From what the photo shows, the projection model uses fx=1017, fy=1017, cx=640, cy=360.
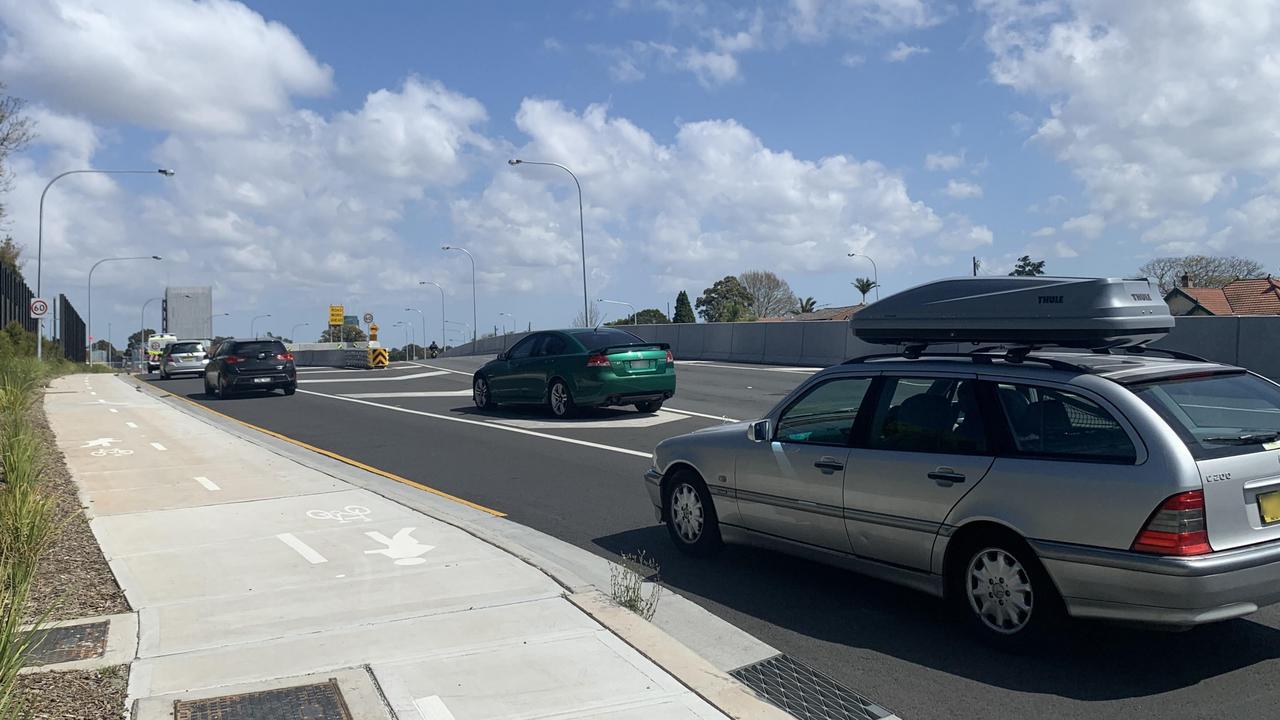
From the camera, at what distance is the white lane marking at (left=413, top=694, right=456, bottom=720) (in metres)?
4.39

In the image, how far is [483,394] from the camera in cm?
1980

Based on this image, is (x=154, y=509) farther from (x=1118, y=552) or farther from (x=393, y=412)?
(x=393, y=412)

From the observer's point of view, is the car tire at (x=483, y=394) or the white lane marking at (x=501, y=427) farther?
the car tire at (x=483, y=394)

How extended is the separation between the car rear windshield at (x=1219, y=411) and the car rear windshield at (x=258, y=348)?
953 inches

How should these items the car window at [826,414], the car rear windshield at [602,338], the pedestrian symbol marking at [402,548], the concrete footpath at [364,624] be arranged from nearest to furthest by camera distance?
the concrete footpath at [364,624] < the car window at [826,414] < the pedestrian symbol marking at [402,548] < the car rear windshield at [602,338]

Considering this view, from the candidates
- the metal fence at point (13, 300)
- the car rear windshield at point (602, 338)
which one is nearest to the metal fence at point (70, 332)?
the metal fence at point (13, 300)

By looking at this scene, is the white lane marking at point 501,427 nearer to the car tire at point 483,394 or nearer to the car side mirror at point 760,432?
the car tire at point 483,394

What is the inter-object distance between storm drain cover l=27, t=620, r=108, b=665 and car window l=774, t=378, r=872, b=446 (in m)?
4.12

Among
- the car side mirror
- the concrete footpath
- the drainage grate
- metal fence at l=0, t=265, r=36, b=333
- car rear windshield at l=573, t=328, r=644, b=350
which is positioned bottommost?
the drainage grate

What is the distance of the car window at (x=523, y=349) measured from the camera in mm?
18433

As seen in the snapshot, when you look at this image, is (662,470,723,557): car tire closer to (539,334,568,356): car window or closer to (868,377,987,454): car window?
(868,377,987,454): car window

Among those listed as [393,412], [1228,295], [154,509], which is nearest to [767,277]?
[1228,295]

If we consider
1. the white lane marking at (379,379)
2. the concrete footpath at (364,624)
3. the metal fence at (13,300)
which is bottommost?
the concrete footpath at (364,624)

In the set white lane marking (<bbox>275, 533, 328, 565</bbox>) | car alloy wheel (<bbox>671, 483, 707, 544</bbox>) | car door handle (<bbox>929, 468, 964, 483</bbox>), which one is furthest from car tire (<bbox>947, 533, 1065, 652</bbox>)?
white lane marking (<bbox>275, 533, 328, 565</bbox>)
